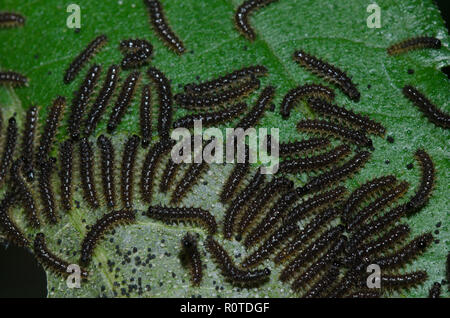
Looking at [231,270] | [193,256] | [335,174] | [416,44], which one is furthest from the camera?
[416,44]

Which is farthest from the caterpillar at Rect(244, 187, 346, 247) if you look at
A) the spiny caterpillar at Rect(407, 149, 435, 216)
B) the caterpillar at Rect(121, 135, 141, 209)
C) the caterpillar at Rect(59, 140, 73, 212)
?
the caterpillar at Rect(59, 140, 73, 212)

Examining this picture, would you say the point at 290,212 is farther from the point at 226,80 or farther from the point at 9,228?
the point at 9,228

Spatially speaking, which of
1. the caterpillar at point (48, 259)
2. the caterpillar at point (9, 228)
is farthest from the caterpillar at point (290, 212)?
the caterpillar at point (9, 228)

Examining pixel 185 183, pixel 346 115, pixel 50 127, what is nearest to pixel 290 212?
pixel 185 183

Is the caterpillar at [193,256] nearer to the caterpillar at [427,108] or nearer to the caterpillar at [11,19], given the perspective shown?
the caterpillar at [427,108]
